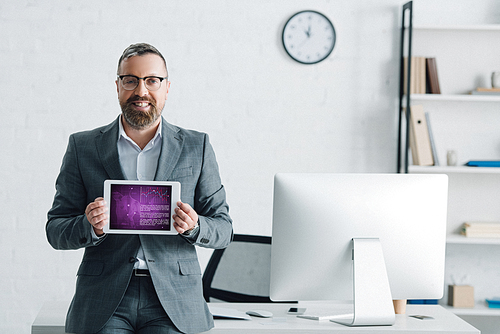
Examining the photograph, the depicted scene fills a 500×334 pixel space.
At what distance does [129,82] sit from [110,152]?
A: 0.70 feet

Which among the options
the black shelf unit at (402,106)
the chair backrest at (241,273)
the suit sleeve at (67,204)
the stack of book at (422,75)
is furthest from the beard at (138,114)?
→ the stack of book at (422,75)

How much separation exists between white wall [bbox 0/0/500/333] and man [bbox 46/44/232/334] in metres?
1.45

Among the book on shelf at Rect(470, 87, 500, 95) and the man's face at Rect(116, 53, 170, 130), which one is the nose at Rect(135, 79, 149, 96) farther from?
the book on shelf at Rect(470, 87, 500, 95)

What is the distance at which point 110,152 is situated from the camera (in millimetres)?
1508

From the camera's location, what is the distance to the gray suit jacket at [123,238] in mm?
1430

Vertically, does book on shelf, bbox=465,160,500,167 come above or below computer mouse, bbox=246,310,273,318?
above

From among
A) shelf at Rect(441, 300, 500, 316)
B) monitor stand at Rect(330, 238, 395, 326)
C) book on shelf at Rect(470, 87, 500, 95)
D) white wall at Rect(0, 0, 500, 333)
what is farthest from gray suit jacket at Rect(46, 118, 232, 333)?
book on shelf at Rect(470, 87, 500, 95)

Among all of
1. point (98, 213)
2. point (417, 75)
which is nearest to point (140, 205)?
point (98, 213)

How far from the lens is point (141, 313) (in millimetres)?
1435

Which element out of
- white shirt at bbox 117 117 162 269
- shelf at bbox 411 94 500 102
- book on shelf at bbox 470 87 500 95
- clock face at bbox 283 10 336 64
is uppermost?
clock face at bbox 283 10 336 64

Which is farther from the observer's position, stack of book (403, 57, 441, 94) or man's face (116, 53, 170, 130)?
stack of book (403, 57, 441, 94)

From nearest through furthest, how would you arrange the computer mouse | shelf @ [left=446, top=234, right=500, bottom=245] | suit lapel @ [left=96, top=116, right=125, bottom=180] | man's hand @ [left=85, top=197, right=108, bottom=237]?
man's hand @ [left=85, top=197, right=108, bottom=237] → suit lapel @ [left=96, top=116, right=125, bottom=180] → the computer mouse → shelf @ [left=446, top=234, right=500, bottom=245]

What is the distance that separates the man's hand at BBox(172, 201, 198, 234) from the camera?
1.41 meters

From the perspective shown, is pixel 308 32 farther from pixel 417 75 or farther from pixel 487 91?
pixel 487 91
